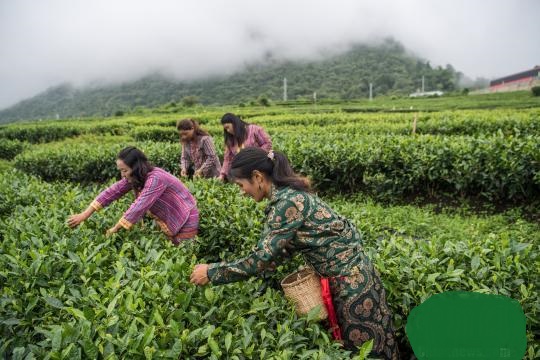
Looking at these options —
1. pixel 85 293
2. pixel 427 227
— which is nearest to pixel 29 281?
pixel 85 293

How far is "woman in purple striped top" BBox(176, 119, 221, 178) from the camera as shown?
218 inches

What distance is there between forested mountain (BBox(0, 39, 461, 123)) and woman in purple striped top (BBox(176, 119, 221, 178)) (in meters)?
45.7

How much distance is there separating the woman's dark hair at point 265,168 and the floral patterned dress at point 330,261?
53 mm

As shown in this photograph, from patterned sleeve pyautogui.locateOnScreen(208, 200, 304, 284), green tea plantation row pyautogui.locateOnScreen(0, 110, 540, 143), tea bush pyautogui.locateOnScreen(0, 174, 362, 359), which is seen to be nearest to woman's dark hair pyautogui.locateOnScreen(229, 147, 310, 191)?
patterned sleeve pyautogui.locateOnScreen(208, 200, 304, 284)

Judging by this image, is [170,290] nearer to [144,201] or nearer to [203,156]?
[144,201]

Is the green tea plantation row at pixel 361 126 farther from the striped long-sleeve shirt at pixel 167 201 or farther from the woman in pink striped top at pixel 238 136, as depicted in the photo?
the striped long-sleeve shirt at pixel 167 201

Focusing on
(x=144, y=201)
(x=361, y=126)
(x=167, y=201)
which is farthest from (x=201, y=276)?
(x=361, y=126)

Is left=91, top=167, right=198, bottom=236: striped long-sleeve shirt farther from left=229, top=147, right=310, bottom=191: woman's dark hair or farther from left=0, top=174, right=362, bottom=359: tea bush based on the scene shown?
left=229, top=147, right=310, bottom=191: woman's dark hair

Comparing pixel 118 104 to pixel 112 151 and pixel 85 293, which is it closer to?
pixel 112 151

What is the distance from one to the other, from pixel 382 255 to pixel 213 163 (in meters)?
3.37

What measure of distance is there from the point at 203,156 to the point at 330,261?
4.02 m

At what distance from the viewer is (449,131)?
11773 mm

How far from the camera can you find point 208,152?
19.1 ft

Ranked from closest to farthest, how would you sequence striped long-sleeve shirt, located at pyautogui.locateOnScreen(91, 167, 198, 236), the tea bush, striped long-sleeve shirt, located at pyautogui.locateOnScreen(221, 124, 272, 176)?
the tea bush < striped long-sleeve shirt, located at pyautogui.locateOnScreen(91, 167, 198, 236) < striped long-sleeve shirt, located at pyautogui.locateOnScreen(221, 124, 272, 176)
